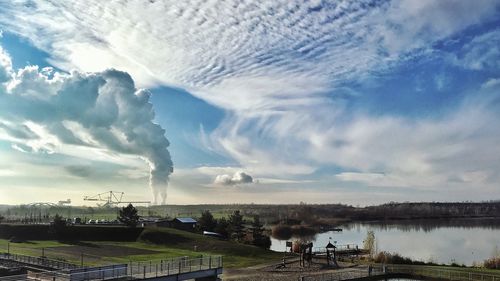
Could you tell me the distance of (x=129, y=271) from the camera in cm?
3669

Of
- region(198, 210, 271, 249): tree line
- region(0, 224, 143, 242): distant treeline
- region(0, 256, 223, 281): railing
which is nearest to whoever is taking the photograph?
region(0, 256, 223, 281): railing

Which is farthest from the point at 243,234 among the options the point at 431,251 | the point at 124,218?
the point at 431,251

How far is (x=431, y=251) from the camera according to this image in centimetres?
9625

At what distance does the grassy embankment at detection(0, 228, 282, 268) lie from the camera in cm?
6331

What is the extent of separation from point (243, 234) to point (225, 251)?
2118cm

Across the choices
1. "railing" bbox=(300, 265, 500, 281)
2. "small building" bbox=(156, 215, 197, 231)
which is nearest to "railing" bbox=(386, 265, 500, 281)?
"railing" bbox=(300, 265, 500, 281)

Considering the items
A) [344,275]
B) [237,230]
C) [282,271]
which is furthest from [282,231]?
[344,275]

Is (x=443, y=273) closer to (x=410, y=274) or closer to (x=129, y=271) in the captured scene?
(x=410, y=274)

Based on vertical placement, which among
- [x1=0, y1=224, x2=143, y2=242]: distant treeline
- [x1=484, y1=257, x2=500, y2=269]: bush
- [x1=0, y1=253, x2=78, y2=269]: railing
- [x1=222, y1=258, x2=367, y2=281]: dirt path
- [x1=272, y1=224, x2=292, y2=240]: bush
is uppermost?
[x1=0, y1=224, x2=143, y2=242]: distant treeline

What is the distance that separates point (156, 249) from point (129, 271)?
39.5m

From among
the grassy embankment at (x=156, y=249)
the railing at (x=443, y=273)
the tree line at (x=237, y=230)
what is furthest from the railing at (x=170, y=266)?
the tree line at (x=237, y=230)

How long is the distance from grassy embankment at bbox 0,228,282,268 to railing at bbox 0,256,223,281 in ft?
67.0

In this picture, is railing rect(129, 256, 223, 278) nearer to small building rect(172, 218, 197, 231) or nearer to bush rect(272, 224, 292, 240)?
small building rect(172, 218, 197, 231)

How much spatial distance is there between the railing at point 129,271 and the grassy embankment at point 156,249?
20.4 meters
